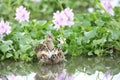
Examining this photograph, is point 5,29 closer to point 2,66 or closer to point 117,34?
point 2,66

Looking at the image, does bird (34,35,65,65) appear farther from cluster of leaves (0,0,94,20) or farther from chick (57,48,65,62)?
cluster of leaves (0,0,94,20)

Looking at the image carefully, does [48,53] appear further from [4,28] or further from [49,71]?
[4,28]

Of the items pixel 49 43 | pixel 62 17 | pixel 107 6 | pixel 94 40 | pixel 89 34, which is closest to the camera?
pixel 49 43

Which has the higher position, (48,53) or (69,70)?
(48,53)

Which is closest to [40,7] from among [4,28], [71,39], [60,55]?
[71,39]

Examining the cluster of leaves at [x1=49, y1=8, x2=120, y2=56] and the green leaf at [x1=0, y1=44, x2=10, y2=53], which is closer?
the green leaf at [x1=0, y1=44, x2=10, y2=53]

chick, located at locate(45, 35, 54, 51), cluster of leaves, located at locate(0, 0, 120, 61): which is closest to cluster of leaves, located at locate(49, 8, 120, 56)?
cluster of leaves, located at locate(0, 0, 120, 61)

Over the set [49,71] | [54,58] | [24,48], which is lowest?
[49,71]

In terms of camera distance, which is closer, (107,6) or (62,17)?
(62,17)

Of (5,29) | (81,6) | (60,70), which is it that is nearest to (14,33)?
(5,29)
